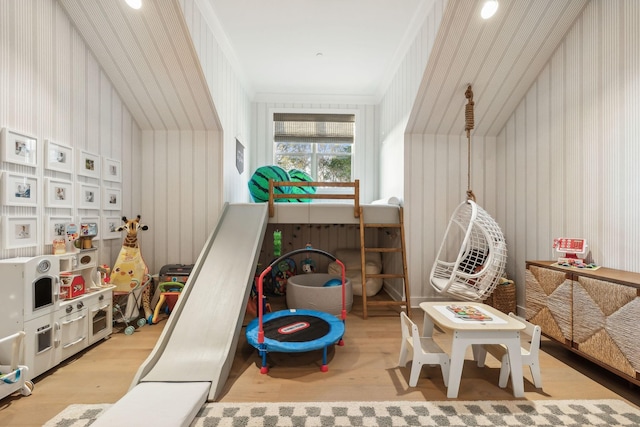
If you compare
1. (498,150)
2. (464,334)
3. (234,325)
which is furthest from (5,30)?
(498,150)

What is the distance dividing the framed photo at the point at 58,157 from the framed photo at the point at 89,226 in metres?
0.49

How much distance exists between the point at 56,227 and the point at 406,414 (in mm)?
3134

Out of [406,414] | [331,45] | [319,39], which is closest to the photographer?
[406,414]

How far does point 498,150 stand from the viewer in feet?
12.9

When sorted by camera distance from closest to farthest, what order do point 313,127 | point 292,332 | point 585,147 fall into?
point 292,332 < point 585,147 < point 313,127

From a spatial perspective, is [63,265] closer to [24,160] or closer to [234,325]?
[24,160]

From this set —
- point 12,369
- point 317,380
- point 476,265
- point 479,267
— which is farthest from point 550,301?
point 12,369

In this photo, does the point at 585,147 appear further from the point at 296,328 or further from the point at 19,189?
the point at 19,189

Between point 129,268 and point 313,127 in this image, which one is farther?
point 313,127

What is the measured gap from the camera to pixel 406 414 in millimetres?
1774

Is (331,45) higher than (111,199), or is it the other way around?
(331,45)

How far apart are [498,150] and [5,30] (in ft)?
16.3

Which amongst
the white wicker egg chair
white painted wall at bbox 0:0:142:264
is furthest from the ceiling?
the white wicker egg chair

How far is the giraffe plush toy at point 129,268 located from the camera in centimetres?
314
